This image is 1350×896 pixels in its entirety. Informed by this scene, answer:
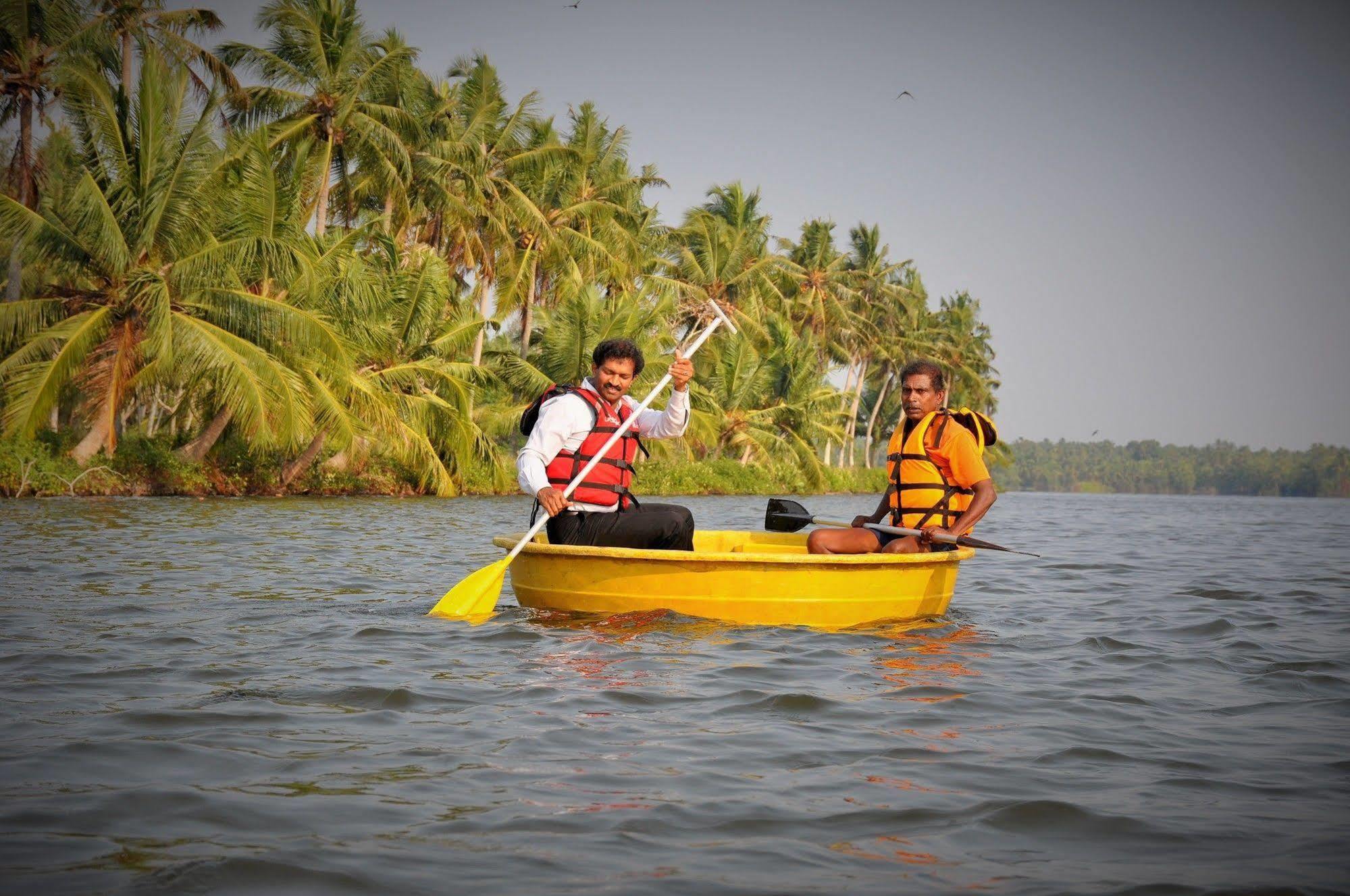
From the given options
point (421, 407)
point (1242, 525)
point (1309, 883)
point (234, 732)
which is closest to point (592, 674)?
point (234, 732)

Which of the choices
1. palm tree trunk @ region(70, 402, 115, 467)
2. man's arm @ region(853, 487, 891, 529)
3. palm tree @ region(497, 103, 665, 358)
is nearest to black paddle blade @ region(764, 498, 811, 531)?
man's arm @ region(853, 487, 891, 529)

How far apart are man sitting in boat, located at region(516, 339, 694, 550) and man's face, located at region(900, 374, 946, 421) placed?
1456 millimetres

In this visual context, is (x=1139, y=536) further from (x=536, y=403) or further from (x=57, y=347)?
(x=57, y=347)

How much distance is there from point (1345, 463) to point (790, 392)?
90.4 metres

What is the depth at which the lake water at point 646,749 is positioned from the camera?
2850 mm

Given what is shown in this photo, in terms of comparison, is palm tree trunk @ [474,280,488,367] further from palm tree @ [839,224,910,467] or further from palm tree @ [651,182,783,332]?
palm tree @ [839,224,910,467]

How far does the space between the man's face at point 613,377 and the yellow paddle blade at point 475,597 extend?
1134mm

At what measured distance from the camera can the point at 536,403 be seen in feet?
22.8

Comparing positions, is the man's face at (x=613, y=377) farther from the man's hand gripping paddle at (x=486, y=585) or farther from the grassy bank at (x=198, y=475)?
the grassy bank at (x=198, y=475)

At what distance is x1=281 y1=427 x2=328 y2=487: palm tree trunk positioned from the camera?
23.5m

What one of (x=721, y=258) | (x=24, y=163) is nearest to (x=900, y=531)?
(x=24, y=163)

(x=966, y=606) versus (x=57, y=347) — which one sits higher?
(x=57, y=347)

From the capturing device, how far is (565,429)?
6.78 m

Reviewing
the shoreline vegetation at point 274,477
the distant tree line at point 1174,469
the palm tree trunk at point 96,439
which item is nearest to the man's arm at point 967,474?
the shoreline vegetation at point 274,477
